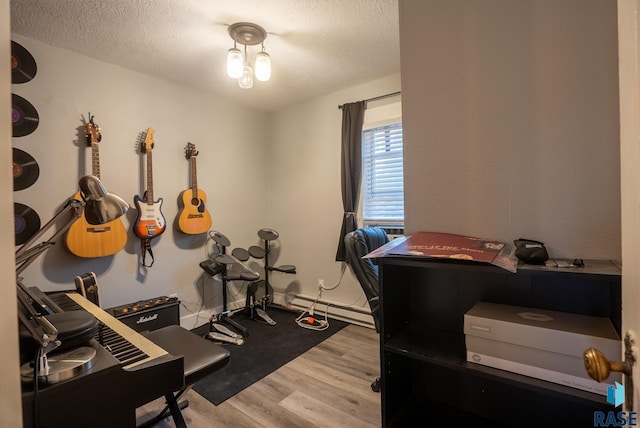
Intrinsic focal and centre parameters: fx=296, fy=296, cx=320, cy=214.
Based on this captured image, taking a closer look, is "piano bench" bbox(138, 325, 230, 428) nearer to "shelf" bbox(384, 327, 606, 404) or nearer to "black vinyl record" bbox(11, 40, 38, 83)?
"shelf" bbox(384, 327, 606, 404)

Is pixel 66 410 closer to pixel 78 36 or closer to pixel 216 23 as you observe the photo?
pixel 216 23

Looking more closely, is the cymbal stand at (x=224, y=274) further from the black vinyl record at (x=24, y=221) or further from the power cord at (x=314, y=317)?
the black vinyl record at (x=24, y=221)

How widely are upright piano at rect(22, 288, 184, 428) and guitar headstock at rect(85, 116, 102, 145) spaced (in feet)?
6.16

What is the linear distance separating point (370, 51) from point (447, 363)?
7.41 ft

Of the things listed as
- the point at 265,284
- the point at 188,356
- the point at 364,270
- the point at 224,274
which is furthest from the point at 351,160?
the point at 188,356

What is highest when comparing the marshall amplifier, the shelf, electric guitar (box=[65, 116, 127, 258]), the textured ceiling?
the textured ceiling

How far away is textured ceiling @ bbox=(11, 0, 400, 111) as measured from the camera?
1.79m

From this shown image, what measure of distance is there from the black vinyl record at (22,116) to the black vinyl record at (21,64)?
0.13 meters

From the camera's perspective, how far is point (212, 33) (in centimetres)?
204

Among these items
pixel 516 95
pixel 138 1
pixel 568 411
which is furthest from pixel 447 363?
pixel 138 1

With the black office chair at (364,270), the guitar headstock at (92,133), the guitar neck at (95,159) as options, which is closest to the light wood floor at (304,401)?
the black office chair at (364,270)

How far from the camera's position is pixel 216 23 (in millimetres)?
1941

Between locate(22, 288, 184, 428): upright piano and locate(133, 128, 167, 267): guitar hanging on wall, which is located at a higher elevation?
locate(133, 128, 167, 267): guitar hanging on wall

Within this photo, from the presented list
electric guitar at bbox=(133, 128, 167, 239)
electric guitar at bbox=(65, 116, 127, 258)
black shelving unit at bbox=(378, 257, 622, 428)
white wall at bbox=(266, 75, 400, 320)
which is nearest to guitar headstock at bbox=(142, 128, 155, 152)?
electric guitar at bbox=(133, 128, 167, 239)
